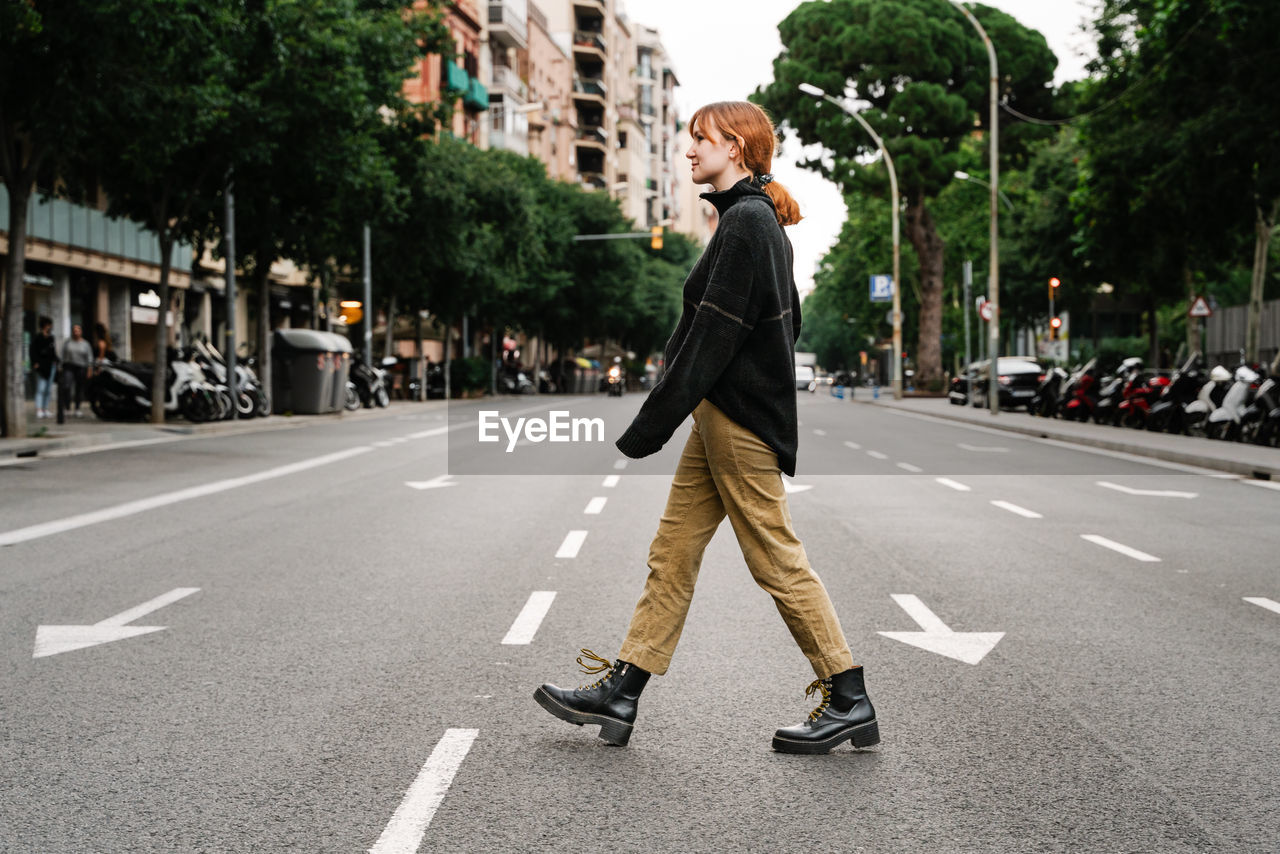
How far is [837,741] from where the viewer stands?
196 inches

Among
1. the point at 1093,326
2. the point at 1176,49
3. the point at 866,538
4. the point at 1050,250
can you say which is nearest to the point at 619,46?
the point at 1093,326

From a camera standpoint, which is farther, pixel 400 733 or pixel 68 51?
pixel 68 51

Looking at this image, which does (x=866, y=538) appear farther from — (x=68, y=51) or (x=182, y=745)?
(x=68, y=51)

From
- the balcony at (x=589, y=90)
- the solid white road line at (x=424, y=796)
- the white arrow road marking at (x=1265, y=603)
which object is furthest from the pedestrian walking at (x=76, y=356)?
the balcony at (x=589, y=90)

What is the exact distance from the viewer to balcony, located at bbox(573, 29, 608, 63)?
4090 inches

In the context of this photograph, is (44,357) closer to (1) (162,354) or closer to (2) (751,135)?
(1) (162,354)

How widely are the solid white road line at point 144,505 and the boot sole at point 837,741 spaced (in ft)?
24.0

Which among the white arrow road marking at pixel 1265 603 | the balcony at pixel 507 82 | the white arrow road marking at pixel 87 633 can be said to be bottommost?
the white arrow road marking at pixel 87 633

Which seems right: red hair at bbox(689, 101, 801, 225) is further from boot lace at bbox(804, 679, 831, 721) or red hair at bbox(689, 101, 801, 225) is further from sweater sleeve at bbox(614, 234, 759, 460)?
boot lace at bbox(804, 679, 831, 721)

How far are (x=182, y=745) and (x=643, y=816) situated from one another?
5.43 feet

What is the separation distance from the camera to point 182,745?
16.8 ft

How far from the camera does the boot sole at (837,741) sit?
496 centimetres

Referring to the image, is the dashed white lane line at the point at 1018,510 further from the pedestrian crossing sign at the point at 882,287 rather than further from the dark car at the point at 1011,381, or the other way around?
the pedestrian crossing sign at the point at 882,287

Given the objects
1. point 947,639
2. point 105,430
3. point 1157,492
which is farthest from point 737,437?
point 105,430
